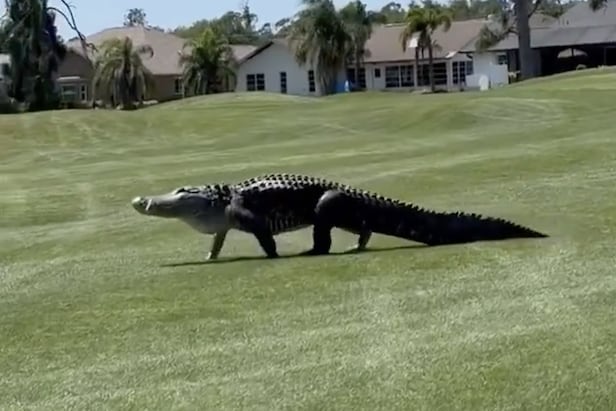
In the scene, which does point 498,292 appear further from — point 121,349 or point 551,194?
point 551,194

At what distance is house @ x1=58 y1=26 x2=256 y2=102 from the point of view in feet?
275

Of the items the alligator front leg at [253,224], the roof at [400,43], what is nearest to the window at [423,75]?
the roof at [400,43]

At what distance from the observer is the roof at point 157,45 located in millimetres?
85938

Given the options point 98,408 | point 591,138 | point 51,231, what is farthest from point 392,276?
point 591,138

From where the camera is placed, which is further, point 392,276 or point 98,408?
point 392,276

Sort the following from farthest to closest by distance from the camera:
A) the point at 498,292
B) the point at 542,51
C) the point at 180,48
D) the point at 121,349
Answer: the point at 180,48, the point at 542,51, the point at 498,292, the point at 121,349

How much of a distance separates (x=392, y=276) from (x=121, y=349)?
2.48 m

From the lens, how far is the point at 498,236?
11.6 m

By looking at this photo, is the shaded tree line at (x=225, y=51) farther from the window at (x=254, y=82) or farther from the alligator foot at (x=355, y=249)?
the alligator foot at (x=355, y=249)

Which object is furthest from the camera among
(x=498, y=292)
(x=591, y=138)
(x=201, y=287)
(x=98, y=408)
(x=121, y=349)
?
(x=591, y=138)

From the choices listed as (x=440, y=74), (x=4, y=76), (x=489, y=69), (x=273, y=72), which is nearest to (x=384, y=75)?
(x=440, y=74)

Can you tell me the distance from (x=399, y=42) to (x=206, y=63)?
39.1ft

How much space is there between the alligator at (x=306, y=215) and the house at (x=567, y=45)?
57580 millimetres

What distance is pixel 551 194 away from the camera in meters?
15.5
